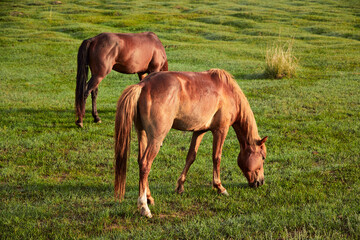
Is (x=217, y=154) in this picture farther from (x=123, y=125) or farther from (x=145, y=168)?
(x=123, y=125)

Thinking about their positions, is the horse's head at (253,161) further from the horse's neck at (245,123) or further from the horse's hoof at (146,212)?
the horse's hoof at (146,212)

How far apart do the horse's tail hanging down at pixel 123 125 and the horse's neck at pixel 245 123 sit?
1.77 meters

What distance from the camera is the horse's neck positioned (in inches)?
216

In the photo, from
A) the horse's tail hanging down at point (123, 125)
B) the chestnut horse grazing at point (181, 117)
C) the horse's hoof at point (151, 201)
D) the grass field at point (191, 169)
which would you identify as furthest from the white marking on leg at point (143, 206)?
the horse's hoof at point (151, 201)

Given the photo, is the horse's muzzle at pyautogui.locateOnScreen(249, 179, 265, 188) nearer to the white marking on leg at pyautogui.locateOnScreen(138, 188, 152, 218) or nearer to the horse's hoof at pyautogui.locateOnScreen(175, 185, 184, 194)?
the horse's hoof at pyautogui.locateOnScreen(175, 185, 184, 194)

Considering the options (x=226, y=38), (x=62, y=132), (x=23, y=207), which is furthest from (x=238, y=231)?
(x=226, y=38)

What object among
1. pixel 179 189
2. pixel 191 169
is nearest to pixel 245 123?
pixel 179 189

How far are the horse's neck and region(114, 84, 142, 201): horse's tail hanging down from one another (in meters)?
1.77

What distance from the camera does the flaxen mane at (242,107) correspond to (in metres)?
5.45

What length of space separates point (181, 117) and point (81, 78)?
4.97 meters

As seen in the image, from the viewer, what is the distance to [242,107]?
215 inches

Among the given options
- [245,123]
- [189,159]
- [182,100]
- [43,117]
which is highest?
[182,100]

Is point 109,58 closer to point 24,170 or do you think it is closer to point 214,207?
point 24,170

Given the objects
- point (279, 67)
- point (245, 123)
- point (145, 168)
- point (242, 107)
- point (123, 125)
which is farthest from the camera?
point (279, 67)
